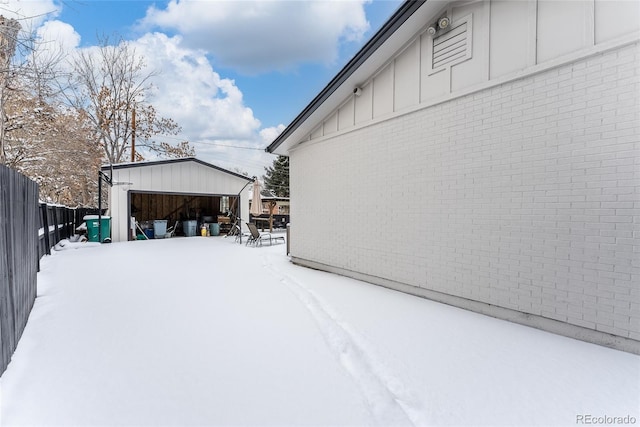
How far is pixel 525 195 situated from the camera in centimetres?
360

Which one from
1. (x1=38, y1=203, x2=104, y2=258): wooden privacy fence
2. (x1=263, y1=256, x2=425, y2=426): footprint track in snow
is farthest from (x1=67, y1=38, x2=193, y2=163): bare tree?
(x1=263, y1=256, x2=425, y2=426): footprint track in snow

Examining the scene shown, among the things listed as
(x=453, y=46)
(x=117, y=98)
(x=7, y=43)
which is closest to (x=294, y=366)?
(x=453, y=46)

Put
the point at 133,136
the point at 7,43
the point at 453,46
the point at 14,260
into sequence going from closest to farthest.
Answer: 1. the point at 14,260
2. the point at 453,46
3. the point at 7,43
4. the point at 133,136

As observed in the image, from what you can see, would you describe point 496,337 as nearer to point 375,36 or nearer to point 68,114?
point 375,36

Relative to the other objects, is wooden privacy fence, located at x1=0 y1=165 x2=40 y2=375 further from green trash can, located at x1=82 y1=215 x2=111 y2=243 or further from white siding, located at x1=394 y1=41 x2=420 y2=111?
green trash can, located at x1=82 y1=215 x2=111 y2=243

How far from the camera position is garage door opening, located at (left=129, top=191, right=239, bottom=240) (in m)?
15.1

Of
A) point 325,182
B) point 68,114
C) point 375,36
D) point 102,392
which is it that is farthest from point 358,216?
point 68,114

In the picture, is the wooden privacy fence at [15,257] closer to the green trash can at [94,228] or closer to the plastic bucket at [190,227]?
the green trash can at [94,228]

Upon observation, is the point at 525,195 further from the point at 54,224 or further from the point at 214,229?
the point at 214,229

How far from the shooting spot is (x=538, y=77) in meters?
3.50

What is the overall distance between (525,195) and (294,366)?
3.16 m

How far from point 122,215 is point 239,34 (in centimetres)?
790

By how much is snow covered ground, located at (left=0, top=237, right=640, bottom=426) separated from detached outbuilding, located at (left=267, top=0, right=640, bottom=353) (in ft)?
1.75

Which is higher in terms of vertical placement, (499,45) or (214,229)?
(499,45)
